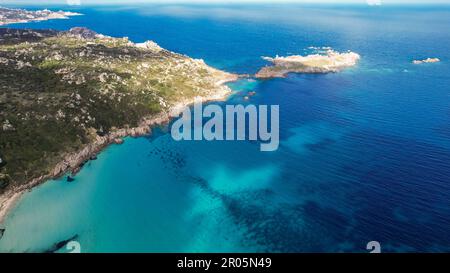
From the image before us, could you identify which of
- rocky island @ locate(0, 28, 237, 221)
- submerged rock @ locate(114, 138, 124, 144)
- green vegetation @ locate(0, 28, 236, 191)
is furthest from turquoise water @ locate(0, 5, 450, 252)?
green vegetation @ locate(0, 28, 236, 191)

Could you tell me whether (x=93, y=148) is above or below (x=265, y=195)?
above

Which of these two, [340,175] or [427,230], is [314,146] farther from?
[427,230]

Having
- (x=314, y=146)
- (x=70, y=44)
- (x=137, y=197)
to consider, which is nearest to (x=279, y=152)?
(x=314, y=146)

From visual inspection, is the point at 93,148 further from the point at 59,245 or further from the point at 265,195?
the point at 265,195

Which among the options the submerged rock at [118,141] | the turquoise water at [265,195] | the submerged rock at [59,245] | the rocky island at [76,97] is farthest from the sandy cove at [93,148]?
the submerged rock at [59,245]

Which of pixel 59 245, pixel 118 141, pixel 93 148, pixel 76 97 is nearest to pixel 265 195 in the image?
pixel 59 245
